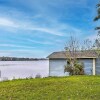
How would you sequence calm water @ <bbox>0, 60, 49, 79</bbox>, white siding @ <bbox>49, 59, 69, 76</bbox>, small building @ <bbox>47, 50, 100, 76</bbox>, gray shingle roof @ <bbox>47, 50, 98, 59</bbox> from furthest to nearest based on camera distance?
white siding @ <bbox>49, 59, 69, 76</bbox> < gray shingle roof @ <bbox>47, 50, 98, 59</bbox> < small building @ <bbox>47, 50, 100, 76</bbox> < calm water @ <bbox>0, 60, 49, 79</bbox>

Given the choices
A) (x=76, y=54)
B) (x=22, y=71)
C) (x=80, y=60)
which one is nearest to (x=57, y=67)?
(x=76, y=54)

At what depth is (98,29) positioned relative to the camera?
1953cm

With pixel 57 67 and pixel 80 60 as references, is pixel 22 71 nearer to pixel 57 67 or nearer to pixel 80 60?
pixel 57 67

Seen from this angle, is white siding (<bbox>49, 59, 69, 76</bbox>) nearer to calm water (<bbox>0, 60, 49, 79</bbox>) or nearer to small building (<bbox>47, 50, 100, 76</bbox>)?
small building (<bbox>47, 50, 100, 76</bbox>)

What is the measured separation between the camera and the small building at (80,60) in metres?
28.6

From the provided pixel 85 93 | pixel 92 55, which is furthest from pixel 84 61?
pixel 85 93

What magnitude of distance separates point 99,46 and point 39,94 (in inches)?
503

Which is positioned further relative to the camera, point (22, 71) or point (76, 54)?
point (22, 71)

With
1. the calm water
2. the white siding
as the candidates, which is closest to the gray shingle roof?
the white siding

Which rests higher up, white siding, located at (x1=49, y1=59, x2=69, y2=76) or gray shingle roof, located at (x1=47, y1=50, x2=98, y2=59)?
gray shingle roof, located at (x1=47, y1=50, x2=98, y2=59)

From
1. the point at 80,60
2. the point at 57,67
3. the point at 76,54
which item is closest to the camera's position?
the point at 80,60

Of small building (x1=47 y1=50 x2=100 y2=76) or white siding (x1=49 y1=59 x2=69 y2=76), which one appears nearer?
small building (x1=47 y1=50 x2=100 y2=76)

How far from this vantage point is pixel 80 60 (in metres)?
29.6

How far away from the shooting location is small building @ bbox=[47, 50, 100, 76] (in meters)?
28.6
